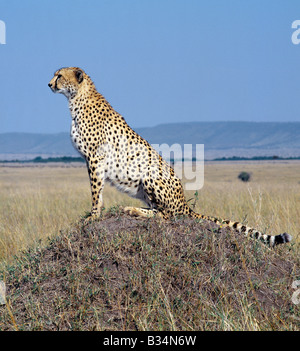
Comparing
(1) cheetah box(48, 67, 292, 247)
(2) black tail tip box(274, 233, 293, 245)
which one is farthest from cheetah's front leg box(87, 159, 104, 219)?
(2) black tail tip box(274, 233, 293, 245)

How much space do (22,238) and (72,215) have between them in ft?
6.24

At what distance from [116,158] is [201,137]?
157703 mm

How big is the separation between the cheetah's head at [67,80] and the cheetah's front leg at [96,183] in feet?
2.72

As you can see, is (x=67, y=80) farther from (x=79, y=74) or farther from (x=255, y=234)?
(x=255, y=234)

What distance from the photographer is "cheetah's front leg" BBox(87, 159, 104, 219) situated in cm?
531

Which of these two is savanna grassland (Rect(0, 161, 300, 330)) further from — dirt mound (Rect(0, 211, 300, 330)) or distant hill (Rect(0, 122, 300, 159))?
distant hill (Rect(0, 122, 300, 159))

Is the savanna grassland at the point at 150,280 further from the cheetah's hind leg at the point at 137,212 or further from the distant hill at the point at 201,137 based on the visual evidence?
the distant hill at the point at 201,137

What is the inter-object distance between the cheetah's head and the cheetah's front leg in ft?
2.72

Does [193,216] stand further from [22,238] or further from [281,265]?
[22,238]

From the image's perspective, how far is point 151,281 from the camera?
4098mm

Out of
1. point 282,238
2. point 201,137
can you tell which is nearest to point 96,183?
point 282,238

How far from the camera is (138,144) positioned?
5457mm
